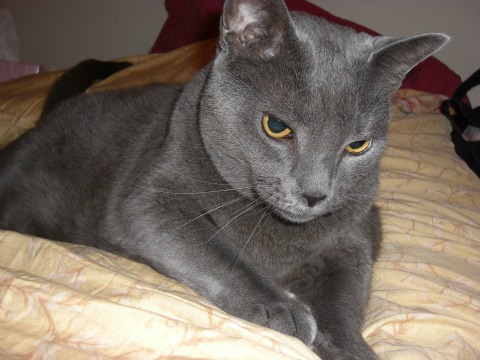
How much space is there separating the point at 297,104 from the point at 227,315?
1.49ft

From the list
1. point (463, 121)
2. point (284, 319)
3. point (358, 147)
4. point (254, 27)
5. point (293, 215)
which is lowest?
point (463, 121)

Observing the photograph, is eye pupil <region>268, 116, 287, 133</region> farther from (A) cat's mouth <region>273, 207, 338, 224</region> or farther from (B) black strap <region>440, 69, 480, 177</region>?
(B) black strap <region>440, 69, 480, 177</region>

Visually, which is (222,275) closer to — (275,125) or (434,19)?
(275,125)

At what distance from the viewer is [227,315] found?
0.80 meters

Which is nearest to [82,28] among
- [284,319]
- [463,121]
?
[463,121]

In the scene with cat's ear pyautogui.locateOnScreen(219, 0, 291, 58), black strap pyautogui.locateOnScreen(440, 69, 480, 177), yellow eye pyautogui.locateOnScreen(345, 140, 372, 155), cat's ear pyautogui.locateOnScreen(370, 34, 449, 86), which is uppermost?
cat's ear pyautogui.locateOnScreen(219, 0, 291, 58)

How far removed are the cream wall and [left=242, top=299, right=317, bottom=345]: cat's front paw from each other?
2.27 meters

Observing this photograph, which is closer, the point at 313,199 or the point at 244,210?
the point at 313,199

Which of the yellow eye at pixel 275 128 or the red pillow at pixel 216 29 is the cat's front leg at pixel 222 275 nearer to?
the yellow eye at pixel 275 128

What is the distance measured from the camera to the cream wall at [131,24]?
8.66 ft

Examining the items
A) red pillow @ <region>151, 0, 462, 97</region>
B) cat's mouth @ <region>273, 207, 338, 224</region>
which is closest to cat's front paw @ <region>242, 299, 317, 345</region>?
cat's mouth @ <region>273, 207, 338, 224</region>

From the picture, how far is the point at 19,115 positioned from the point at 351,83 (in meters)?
1.47

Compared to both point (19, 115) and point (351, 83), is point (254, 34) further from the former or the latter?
point (19, 115)

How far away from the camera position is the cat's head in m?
0.97
